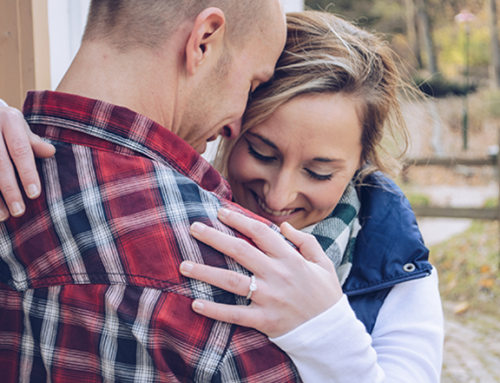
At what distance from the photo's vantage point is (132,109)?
1.17 m

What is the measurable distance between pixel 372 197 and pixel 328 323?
1009 millimetres

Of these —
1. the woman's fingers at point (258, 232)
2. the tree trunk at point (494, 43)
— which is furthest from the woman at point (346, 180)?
the tree trunk at point (494, 43)

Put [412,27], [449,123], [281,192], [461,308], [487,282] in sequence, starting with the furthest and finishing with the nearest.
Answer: [412,27]
[449,123]
[487,282]
[461,308]
[281,192]

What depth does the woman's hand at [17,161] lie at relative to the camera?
39.3 inches

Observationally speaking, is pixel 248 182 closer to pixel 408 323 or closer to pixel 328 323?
pixel 408 323

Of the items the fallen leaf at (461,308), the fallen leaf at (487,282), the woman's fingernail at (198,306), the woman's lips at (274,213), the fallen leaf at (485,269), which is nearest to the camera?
the woman's fingernail at (198,306)

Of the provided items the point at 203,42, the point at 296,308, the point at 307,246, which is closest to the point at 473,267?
the point at 307,246

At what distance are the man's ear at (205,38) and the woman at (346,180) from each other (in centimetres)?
51

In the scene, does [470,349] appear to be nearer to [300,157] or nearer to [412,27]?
[300,157]

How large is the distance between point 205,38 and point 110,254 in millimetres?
626

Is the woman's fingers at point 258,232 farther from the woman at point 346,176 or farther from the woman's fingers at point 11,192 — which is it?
the woman's fingers at point 11,192

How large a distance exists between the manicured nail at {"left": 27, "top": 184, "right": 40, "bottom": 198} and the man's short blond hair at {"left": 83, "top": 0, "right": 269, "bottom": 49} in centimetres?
42

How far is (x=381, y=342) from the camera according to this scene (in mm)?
1586

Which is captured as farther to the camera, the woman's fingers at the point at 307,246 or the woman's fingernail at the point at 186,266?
the woman's fingers at the point at 307,246
